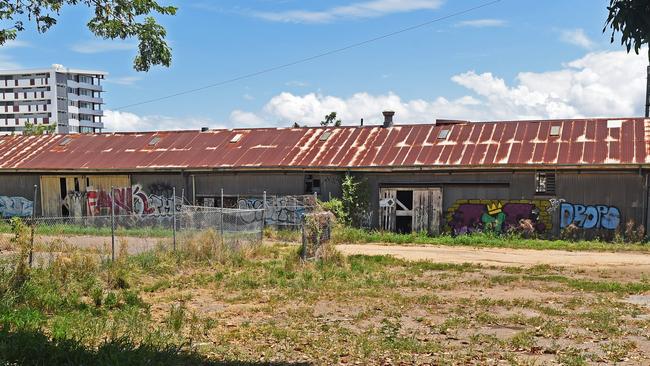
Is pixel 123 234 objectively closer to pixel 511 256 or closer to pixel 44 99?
pixel 511 256

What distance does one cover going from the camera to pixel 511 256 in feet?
64.1

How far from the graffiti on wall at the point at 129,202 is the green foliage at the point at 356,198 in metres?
8.31

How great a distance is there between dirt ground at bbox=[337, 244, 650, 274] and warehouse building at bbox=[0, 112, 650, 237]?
11.0 ft

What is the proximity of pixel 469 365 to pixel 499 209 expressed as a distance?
1758cm

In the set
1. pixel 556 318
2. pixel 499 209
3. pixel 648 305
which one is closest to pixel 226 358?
pixel 556 318

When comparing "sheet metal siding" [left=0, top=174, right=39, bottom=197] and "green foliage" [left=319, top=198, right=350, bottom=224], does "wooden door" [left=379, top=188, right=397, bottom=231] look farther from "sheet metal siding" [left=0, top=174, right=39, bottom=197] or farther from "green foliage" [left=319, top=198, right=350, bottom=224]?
"sheet metal siding" [left=0, top=174, right=39, bottom=197]

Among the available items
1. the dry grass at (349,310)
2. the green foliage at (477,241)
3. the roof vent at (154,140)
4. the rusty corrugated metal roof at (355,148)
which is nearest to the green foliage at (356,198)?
the rusty corrugated metal roof at (355,148)

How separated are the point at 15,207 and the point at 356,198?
18476mm

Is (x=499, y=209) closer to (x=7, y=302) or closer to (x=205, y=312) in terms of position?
(x=205, y=312)

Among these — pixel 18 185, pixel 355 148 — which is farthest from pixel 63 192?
pixel 355 148

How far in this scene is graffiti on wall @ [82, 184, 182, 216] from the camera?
97.0ft

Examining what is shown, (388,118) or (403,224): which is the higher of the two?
(388,118)

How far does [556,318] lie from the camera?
1042cm

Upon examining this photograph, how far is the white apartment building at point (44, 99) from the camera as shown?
11412cm
